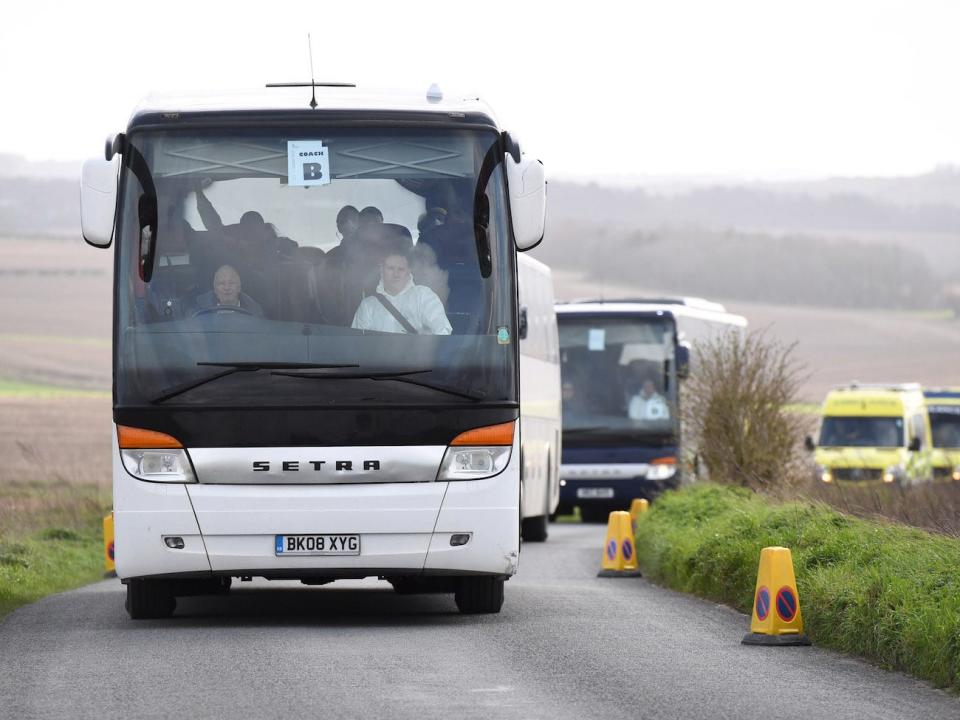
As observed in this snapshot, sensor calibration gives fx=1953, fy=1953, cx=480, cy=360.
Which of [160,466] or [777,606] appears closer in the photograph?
[777,606]

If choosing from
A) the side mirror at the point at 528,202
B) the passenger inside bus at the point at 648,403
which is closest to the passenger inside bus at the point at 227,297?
the side mirror at the point at 528,202

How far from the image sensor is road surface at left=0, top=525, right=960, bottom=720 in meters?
9.19

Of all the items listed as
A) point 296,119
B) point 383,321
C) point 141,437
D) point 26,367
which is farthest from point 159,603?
point 26,367

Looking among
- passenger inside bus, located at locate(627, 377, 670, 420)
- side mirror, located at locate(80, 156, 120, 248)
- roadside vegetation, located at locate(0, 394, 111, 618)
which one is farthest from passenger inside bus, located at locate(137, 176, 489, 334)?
passenger inside bus, located at locate(627, 377, 670, 420)

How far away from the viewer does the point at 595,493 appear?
32688 millimetres

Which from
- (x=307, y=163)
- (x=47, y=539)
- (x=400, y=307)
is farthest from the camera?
(x=47, y=539)

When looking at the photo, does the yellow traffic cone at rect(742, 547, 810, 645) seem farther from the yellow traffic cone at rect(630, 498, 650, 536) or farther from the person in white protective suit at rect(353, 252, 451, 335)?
the yellow traffic cone at rect(630, 498, 650, 536)

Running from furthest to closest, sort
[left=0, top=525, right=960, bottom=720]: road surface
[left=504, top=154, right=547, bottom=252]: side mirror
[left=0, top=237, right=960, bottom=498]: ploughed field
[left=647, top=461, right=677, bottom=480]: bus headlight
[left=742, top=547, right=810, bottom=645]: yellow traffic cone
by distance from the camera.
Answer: [left=0, top=237, right=960, bottom=498]: ploughed field
[left=647, top=461, right=677, bottom=480]: bus headlight
[left=504, top=154, right=547, bottom=252]: side mirror
[left=742, top=547, right=810, bottom=645]: yellow traffic cone
[left=0, top=525, right=960, bottom=720]: road surface

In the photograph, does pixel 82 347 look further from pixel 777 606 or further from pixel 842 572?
pixel 777 606

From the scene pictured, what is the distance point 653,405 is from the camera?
32.5 metres

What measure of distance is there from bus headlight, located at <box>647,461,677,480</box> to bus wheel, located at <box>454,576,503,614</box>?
18478mm

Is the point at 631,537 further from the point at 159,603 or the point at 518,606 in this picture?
the point at 159,603

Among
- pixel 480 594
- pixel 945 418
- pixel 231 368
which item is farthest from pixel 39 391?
pixel 231 368

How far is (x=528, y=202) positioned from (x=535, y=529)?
49.5 feet
